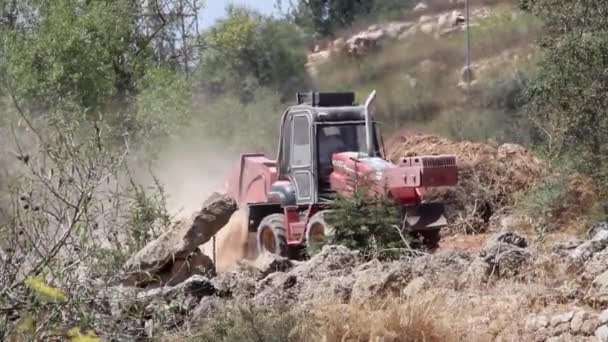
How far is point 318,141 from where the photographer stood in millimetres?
16125

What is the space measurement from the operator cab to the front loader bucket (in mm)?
1201

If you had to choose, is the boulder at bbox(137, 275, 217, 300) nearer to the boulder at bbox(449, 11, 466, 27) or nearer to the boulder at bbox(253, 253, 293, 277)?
the boulder at bbox(253, 253, 293, 277)

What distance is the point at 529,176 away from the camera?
20.6 m

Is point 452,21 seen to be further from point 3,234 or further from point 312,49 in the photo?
point 3,234

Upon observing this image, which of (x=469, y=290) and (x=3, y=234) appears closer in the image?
(x=3, y=234)

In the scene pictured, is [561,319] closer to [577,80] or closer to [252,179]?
[577,80]

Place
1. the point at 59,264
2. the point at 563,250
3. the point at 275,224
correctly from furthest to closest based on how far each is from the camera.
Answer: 1. the point at 275,224
2. the point at 563,250
3. the point at 59,264

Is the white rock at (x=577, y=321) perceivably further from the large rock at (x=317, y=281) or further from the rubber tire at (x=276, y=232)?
the rubber tire at (x=276, y=232)

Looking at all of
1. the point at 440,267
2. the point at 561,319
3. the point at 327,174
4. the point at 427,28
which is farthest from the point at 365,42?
the point at 561,319

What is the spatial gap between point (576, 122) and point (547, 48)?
1.24 meters

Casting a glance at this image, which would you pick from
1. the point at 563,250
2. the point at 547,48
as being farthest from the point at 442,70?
the point at 563,250

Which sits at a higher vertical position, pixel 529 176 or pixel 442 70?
pixel 442 70

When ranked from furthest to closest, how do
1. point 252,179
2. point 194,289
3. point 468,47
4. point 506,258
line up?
point 468,47 → point 252,179 → point 506,258 → point 194,289

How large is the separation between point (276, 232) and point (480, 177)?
5.53 metres
